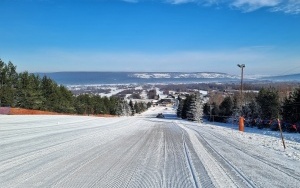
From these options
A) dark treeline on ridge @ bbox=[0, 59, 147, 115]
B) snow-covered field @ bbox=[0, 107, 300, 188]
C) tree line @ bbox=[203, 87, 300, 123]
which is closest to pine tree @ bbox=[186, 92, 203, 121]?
tree line @ bbox=[203, 87, 300, 123]

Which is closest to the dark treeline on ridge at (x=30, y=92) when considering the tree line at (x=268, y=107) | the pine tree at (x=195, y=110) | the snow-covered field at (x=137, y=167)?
the pine tree at (x=195, y=110)

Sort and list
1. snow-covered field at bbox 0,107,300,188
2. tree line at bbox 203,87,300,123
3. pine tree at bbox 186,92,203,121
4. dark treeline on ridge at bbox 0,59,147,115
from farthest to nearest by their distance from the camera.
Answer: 1. pine tree at bbox 186,92,203,121
2. dark treeline on ridge at bbox 0,59,147,115
3. tree line at bbox 203,87,300,123
4. snow-covered field at bbox 0,107,300,188

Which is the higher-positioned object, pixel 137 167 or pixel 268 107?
pixel 137 167

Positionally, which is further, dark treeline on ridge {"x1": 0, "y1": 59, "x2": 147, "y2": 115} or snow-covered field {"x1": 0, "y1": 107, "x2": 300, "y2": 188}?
dark treeline on ridge {"x1": 0, "y1": 59, "x2": 147, "y2": 115}

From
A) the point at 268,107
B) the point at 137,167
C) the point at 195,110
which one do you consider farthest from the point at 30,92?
the point at 137,167

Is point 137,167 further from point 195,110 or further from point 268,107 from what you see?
point 195,110

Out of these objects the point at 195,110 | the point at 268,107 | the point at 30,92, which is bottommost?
the point at 195,110

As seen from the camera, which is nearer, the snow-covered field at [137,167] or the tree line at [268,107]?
the snow-covered field at [137,167]

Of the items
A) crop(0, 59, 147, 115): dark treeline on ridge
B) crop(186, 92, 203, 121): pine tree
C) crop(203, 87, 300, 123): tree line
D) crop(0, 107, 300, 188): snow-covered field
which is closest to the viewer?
crop(0, 107, 300, 188): snow-covered field

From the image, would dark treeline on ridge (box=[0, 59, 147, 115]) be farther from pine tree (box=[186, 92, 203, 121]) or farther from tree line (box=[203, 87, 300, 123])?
tree line (box=[203, 87, 300, 123])

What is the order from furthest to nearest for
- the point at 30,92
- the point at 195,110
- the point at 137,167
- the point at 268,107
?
the point at 195,110, the point at 268,107, the point at 30,92, the point at 137,167

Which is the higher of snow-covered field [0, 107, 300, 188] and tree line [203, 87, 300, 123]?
snow-covered field [0, 107, 300, 188]

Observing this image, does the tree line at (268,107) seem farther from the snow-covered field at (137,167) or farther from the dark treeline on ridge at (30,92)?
the dark treeline on ridge at (30,92)

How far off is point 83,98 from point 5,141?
93709mm
